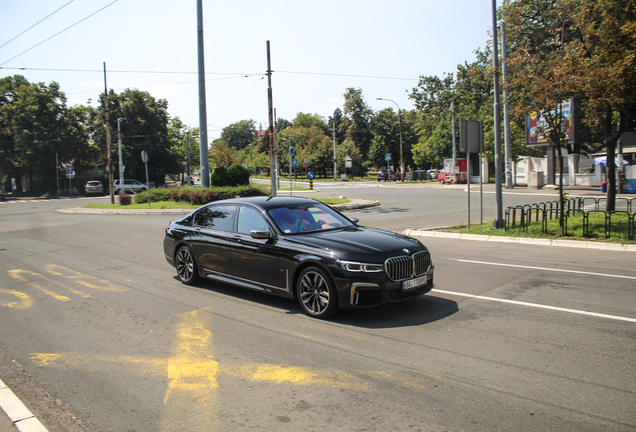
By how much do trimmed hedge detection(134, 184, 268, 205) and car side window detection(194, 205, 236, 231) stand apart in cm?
1738

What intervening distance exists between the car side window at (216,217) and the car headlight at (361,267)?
2.38m

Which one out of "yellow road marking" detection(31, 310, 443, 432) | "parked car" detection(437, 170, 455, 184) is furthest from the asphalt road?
"parked car" detection(437, 170, 455, 184)

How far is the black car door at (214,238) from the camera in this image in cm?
725

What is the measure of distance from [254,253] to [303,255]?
38.4 inches

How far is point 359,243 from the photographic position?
608cm

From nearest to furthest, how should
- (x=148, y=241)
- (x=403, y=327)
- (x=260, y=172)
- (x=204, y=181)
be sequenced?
(x=403, y=327), (x=148, y=241), (x=204, y=181), (x=260, y=172)

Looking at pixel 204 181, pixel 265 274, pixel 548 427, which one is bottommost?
pixel 548 427

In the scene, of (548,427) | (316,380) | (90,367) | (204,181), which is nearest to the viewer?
(548,427)

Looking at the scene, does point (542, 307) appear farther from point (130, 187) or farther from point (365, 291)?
point (130, 187)

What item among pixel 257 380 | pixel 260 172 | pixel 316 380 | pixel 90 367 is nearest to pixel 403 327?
pixel 316 380

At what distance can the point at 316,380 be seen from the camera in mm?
4184

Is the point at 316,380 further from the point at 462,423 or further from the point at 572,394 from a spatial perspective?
the point at 572,394

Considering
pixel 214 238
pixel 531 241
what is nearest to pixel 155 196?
pixel 531 241

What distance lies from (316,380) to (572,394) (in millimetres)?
2110
